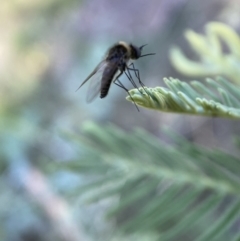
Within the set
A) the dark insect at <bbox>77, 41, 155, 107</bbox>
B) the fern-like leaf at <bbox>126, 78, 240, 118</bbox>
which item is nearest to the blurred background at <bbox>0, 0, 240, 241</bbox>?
the dark insect at <bbox>77, 41, 155, 107</bbox>

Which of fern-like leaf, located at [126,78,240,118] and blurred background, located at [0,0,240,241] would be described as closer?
fern-like leaf, located at [126,78,240,118]

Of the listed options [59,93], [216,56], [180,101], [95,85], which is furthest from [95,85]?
[59,93]

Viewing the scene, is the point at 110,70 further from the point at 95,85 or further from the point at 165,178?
the point at 165,178

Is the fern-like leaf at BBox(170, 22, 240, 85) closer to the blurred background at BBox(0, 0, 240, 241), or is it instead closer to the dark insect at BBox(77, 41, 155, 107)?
the dark insect at BBox(77, 41, 155, 107)

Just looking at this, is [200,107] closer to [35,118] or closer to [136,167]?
[136,167]

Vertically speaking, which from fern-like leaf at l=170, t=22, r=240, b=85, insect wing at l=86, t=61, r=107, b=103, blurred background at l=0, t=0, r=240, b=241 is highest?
blurred background at l=0, t=0, r=240, b=241

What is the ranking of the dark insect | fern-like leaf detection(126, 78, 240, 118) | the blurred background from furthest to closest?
the blurred background
the dark insect
fern-like leaf detection(126, 78, 240, 118)

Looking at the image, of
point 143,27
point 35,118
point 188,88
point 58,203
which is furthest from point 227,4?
point 188,88
